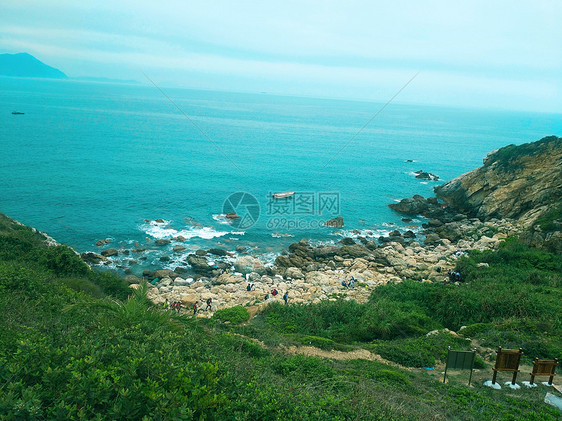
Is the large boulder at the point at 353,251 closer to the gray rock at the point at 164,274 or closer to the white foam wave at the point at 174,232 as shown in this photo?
the white foam wave at the point at 174,232

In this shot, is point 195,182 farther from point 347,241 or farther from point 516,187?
point 516,187

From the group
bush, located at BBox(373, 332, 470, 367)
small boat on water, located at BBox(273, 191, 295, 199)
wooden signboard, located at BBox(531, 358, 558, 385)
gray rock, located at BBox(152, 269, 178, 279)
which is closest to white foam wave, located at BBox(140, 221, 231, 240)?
gray rock, located at BBox(152, 269, 178, 279)

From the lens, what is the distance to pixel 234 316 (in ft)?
60.1

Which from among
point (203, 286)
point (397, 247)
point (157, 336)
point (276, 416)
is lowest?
point (203, 286)

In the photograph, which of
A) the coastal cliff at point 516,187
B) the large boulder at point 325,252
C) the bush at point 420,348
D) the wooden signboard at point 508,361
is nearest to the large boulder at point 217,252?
the large boulder at point 325,252

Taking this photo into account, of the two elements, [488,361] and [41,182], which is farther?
[41,182]

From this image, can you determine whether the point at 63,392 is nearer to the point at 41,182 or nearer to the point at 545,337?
the point at 545,337

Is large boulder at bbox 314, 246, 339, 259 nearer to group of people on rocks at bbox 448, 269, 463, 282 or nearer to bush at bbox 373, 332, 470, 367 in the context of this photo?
group of people on rocks at bbox 448, 269, 463, 282

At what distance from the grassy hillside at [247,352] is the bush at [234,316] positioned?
0.32ft

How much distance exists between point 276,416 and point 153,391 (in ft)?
6.71

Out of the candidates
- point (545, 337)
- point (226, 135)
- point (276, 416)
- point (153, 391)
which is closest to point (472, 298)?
point (545, 337)

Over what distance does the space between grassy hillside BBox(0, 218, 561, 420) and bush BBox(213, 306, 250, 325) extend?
0.10 m

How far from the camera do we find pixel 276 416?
20.0 feet

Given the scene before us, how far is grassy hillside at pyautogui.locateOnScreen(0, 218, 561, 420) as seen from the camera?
5.32 m
